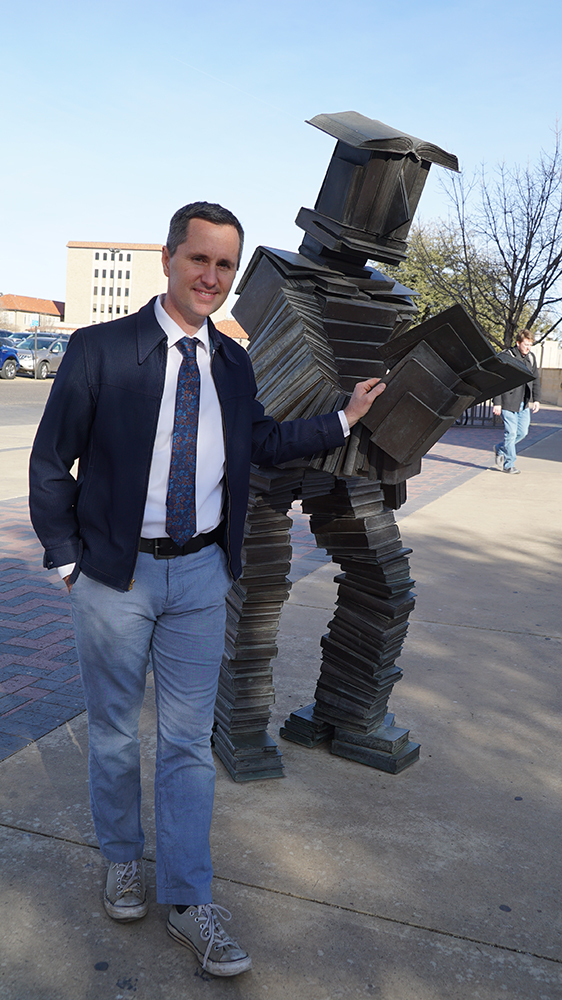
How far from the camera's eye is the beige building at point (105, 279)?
286 ft

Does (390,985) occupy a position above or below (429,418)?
below

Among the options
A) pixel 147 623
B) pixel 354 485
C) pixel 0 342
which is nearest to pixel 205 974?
pixel 147 623

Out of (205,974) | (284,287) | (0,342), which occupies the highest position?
(284,287)

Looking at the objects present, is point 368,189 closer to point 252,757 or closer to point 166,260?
point 166,260

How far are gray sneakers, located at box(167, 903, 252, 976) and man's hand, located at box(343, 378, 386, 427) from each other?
1.47m

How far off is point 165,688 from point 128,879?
0.58 m

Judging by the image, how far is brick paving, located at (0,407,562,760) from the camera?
3557mm

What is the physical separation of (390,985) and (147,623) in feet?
3.66

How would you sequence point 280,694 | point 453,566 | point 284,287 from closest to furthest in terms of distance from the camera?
1. point 284,287
2. point 280,694
3. point 453,566

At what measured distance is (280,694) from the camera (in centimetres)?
400

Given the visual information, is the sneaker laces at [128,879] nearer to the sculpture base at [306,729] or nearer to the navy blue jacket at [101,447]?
the navy blue jacket at [101,447]

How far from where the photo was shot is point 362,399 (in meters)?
2.60

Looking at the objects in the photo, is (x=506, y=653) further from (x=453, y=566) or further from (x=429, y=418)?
(x=429, y=418)

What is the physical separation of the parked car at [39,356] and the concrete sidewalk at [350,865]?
79.3ft
